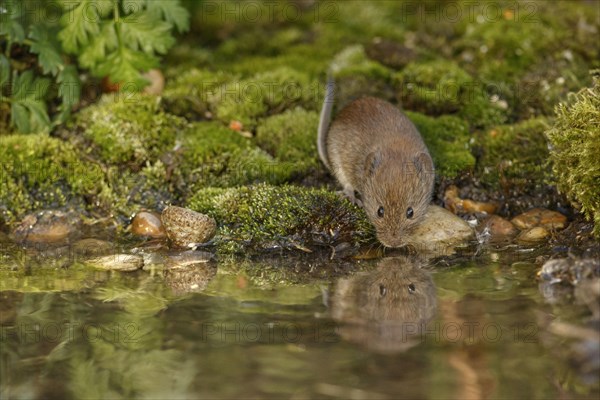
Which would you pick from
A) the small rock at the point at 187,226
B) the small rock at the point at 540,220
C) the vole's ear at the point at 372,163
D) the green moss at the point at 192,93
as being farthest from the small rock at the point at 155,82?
the small rock at the point at 540,220

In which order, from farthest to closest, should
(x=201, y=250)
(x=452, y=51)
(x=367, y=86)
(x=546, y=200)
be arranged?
(x=452, y=51)
(x=367, y=86)
(x=546, y=200)
(x=201, y=250)

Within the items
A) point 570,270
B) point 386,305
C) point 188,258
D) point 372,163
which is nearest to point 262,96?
point 372,163

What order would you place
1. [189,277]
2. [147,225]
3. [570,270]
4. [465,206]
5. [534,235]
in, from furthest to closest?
[465,206], [147,225], [534,235], [189,277], [570,270]

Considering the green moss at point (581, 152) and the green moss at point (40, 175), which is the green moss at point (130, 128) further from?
the green moss at point (581, 152)

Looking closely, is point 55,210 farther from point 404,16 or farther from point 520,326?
point 404,16

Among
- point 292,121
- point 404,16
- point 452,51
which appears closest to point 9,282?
point 292,121

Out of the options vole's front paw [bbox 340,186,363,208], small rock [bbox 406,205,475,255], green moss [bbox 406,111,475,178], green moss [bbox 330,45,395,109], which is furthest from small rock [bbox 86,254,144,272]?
green moss [bbox 330,45,395,109]

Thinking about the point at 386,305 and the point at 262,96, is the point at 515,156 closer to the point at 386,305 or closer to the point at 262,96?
the point at 262,96
